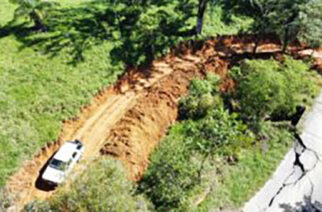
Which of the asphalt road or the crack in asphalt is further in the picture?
the crack in asphalt

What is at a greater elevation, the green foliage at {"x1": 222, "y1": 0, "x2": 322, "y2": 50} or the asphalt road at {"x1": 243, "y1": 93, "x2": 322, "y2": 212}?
the green foliage at {"x1": 222, "y1": 0, "x2": 322, "y2": 50}

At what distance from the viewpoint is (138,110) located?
78.5ft

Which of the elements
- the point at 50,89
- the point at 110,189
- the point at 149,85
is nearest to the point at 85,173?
the point at 110,189

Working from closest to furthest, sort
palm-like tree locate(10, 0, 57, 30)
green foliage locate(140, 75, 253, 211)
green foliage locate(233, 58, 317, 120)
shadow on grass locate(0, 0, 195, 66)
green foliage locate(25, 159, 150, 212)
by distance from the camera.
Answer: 1. green foliage locate(25, 159, 150, 212)
2. green foliage locate(140, 75, 253, 211)
3. green foliage locate(233, 58, 317, 120)
4. palm-like tree locate(10, 0, 57, 30)
5. shadow on grass locate(0, 0, 195, 66)

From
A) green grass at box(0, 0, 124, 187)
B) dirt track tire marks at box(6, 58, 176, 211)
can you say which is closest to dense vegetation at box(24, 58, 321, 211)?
dirt track tire marks at box(6, 58, 176, 211)

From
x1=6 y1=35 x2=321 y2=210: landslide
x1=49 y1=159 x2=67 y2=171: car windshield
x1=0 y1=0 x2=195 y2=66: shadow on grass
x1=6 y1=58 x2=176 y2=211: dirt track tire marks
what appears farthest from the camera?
x1=0 y1=0 x2=195 y2=66: shadow on grass

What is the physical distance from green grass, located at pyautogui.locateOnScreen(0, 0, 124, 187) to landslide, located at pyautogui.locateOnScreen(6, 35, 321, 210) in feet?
2.18

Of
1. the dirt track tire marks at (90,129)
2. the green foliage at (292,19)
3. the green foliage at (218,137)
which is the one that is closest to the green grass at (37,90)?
the dirt track tire marks at (90,129)

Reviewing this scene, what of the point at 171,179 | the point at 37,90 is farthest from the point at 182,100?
the point at 37,90

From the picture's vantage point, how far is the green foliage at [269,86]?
70.8 ft

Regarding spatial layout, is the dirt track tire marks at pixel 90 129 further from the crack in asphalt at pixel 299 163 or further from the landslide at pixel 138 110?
the crack in asphalt at pixel 299 163

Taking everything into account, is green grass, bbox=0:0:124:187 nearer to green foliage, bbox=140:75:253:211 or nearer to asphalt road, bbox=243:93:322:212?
green foliage, bbox=140:75:253:211

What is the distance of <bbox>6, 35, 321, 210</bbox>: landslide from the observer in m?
20.5

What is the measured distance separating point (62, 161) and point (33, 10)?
1286cm
